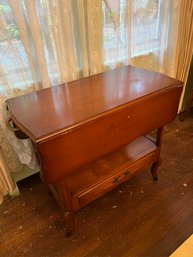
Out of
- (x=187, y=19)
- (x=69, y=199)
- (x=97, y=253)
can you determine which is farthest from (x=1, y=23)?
(x=187, y=19)

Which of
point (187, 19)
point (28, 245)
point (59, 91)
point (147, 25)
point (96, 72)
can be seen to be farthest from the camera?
point (187, 19)

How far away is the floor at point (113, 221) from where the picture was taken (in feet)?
3.93

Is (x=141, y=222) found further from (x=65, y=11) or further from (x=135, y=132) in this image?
(x=65, y=11)

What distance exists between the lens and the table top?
2.74ft

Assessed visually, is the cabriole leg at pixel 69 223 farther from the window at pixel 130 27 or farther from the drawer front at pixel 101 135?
the window at pixel 130 27

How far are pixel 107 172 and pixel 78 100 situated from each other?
0.48 metres

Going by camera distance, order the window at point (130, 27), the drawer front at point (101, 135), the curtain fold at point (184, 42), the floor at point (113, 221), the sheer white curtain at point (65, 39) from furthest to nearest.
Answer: the curtain fold at point (184, 42) → the window at point (130, 27) → the floor at point (113, 221) → the sheer white curtain at point (65, 39) → the drawer front at point (101, 135)

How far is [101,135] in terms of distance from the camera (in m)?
0.92

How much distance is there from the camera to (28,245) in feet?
4.04

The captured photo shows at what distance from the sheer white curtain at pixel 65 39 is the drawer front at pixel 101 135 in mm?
554

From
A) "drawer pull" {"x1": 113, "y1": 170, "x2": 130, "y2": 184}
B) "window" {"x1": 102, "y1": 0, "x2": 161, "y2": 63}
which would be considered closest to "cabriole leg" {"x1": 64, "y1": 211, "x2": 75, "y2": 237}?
"drawer pull" {"x1": 113, "y1": 170, "x2": 130, "y2": 184}

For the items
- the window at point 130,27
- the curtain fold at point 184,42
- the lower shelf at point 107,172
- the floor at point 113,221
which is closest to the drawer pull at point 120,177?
the lower shelf at point 107,172

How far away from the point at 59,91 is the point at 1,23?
0.43 metres

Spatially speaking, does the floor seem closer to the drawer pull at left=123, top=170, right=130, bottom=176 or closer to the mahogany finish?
the mahogany finish
